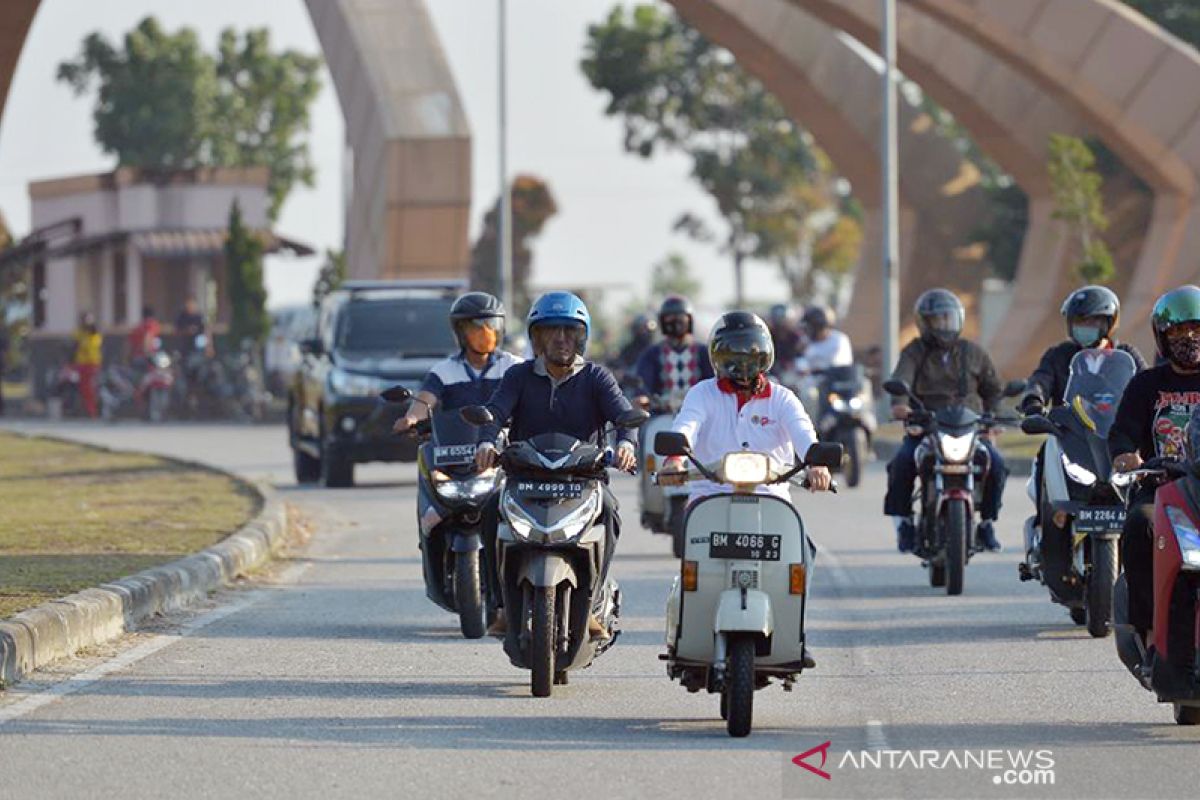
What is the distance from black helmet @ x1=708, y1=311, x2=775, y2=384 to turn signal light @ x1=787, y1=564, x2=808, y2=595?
885 mm

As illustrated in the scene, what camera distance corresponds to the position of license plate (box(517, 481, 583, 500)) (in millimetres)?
10555

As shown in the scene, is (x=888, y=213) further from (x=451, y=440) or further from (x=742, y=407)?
(x=742, y=407)

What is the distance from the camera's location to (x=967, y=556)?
598 inches

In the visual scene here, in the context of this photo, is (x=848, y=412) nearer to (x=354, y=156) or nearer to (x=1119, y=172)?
(x=354, y=156)

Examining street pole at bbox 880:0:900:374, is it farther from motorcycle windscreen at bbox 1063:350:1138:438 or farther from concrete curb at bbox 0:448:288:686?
motorcycle windscreen at bbox 1063:350:1138:438

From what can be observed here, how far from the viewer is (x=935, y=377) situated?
52.1 feet

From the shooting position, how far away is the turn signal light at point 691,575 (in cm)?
984

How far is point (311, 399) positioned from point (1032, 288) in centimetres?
2356

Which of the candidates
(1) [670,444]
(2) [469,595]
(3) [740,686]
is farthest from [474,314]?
(3) [740,686]

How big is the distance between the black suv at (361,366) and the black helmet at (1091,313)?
38.6 ft

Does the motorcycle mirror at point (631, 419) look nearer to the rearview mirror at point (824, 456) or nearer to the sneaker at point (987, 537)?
the rearview mirror at point (824, 456)

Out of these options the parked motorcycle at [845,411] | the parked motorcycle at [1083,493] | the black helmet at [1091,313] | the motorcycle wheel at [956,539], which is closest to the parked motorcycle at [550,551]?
the parked motorcycle at [1083,493]

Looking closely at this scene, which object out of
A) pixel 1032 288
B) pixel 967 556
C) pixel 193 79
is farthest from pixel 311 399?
pixel 193 79

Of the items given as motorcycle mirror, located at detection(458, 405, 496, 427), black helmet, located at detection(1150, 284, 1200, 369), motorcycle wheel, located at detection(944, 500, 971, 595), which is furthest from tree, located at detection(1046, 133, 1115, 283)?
black helmet, located at detection(1150, 284, 1200, 369)
